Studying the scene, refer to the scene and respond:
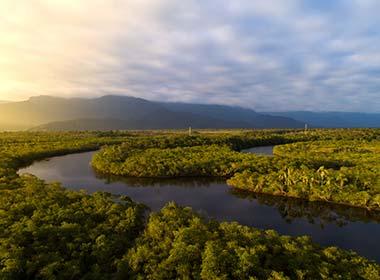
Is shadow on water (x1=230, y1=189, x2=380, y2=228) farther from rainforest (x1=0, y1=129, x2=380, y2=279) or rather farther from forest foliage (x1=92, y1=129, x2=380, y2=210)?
forest foliage (x1=92, y1=129, x2=380, y2=210)

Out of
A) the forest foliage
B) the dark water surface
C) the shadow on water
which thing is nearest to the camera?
the dark water surface

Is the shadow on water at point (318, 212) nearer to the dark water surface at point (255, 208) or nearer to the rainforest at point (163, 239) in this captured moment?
the dark water surface at point (255, 208)

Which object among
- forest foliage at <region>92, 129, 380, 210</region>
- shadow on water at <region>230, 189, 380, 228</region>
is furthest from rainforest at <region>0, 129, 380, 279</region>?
shadow on water at <region>230, 189, 380, 228</region>

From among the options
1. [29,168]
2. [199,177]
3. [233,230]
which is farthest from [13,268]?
[29,168]

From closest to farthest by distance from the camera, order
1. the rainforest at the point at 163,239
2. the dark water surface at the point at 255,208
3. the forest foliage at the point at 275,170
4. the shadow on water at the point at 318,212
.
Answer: the rainforest at the point at 163,239 < the dark water surface at the point at 255,208 < the shadow on water at the point at 318,212 < the forest foliage at the point at 275,170

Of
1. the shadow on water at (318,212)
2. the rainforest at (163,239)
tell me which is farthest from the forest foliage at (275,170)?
the shadow on water at (318,212)

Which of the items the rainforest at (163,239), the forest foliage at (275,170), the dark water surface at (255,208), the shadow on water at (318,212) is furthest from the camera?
the forest foliage at (275,170)

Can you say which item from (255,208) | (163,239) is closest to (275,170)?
(255,208)

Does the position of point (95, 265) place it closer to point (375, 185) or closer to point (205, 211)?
point (205, 211)

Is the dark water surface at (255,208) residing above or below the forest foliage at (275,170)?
below
